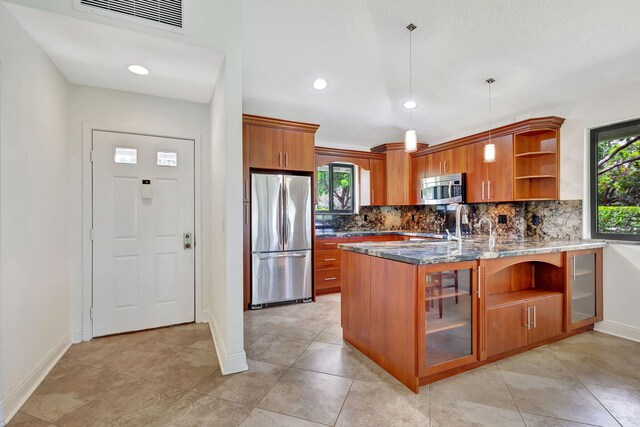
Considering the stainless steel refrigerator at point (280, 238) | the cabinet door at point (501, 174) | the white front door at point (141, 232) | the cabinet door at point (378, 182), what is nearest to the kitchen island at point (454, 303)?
the cabinet door at point (501, 174)

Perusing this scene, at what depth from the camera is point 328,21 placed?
7.71 feet

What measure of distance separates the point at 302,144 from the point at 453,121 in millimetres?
2275

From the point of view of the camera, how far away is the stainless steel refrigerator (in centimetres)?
368

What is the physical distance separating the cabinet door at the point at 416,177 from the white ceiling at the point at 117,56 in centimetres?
354

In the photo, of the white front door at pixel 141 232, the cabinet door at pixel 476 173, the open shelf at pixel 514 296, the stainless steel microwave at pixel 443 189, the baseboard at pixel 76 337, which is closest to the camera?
the open shelf at pixel 514 296

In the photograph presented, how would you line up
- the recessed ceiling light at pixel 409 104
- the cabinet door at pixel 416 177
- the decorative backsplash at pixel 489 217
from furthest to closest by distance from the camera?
the cabinet door at pixel 416 177
the recessed ceiling light at pixel 409 104
the decorative backsplash at pixel 489 217

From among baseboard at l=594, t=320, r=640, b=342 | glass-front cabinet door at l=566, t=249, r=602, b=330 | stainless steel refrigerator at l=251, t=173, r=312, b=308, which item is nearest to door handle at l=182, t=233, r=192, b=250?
stainless steel refrigerator at l=251, t=173, r=312, b=308

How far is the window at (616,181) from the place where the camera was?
2.89 meters

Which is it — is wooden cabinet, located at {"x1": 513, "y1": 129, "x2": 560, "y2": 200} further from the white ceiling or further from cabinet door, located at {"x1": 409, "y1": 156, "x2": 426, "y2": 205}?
the white ceiling

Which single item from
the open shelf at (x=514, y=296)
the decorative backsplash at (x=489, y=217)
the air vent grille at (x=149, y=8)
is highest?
the air vent grille at (x=149, y=8)

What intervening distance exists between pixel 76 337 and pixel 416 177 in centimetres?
499

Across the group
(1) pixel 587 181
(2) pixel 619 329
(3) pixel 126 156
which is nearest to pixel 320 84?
(3) pixel 126 156

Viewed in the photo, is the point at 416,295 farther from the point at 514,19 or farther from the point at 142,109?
the point at 142,109

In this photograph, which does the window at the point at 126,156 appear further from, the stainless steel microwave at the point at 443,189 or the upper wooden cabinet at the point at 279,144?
the stainless steel microwave at the point at 443,189
